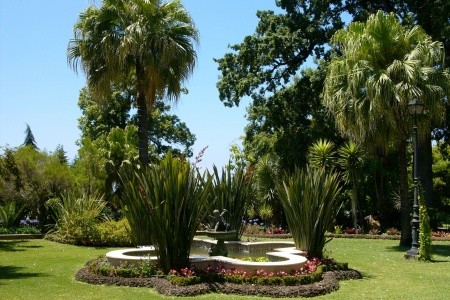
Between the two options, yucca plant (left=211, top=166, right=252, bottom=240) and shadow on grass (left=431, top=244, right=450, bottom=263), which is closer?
shadow on grass (left=431, top=244, right=450, bottom=263)

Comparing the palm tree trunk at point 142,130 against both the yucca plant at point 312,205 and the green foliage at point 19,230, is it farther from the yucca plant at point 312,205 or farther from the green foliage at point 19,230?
the yucca plant at point 312,205

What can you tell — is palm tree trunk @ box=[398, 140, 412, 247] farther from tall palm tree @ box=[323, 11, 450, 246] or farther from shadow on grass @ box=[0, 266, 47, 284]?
shadow on grass @ box=[0, 266, 47, 284]

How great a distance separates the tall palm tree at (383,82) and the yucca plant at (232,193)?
12.0ft

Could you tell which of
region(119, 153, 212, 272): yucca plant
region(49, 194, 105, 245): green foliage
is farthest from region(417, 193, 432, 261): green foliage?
region(49, 194, 105, 245): green foliage

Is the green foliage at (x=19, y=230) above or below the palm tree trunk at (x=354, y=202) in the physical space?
below

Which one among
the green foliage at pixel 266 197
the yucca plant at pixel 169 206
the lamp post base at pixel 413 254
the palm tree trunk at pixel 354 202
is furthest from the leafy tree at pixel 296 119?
the yucca plant at pixel 169 206

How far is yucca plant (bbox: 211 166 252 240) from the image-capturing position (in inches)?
728

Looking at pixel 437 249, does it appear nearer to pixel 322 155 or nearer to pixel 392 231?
pixel 392 231

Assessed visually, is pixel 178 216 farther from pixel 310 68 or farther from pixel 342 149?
pixel 310 68

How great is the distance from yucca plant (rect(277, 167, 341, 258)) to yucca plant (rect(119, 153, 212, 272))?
277 centimetres

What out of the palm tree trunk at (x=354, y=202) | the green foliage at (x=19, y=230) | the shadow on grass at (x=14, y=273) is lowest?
the shadow on grass at (x=14, y=273)

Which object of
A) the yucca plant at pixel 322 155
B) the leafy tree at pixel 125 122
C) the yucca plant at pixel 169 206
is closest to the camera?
the yucca plant at pixel 169 206

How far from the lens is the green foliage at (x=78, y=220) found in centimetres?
1994

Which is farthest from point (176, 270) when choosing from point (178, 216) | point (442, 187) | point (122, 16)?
point (442, 187)
